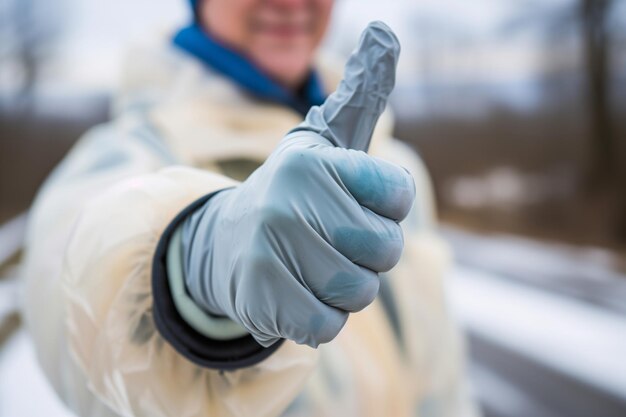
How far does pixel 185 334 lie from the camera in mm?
419

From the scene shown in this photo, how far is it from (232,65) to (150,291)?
340 millimetres

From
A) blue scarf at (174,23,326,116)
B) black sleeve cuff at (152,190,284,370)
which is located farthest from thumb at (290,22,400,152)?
blue scarf at (174,23,326,116)

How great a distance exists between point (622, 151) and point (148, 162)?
→ 478 cm

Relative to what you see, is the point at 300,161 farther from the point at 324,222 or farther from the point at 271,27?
the point at 271,27

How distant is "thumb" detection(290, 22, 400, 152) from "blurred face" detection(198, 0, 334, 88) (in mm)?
388

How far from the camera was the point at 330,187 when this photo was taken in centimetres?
30

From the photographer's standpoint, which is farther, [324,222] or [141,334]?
[141,334]

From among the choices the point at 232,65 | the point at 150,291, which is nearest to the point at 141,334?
the point at 150,291

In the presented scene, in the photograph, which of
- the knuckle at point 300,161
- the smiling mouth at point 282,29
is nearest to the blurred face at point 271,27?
the smiling mouth at point 282,29

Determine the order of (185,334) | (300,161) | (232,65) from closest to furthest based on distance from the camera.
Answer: (300,161) < (185,334) < (232,65)

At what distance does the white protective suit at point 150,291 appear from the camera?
1.43 feet

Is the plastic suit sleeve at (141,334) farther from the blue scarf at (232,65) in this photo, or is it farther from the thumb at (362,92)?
the blue scarf at (232,65)

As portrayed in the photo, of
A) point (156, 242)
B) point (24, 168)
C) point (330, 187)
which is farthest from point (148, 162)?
point (24, 168)

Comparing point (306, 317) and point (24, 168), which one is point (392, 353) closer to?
point (306, 317)
